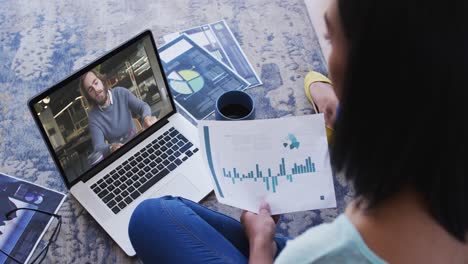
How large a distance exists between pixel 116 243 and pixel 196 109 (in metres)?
0.35

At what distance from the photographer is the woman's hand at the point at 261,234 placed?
0.81m

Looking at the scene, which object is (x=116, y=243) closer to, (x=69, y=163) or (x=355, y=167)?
(x=69, y=163)

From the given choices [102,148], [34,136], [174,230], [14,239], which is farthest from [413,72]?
[34,136]

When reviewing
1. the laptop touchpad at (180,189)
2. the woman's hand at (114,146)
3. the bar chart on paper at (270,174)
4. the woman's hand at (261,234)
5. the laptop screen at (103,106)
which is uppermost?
the laptop screen at (103,106)

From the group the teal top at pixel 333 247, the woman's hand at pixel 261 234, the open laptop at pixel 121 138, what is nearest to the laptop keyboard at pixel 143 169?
the open laptop at pixel 121 138

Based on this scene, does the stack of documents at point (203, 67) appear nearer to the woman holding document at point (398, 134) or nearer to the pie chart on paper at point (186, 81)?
the pie chart on paper at point (186, 81)

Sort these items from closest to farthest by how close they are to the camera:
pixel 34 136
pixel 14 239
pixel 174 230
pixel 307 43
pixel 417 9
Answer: pixel 417 9
pixel 174 230
pixel 14 239
pixel 34 136
pixel 307 43

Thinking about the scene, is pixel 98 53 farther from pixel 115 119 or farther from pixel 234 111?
pixel 234 111

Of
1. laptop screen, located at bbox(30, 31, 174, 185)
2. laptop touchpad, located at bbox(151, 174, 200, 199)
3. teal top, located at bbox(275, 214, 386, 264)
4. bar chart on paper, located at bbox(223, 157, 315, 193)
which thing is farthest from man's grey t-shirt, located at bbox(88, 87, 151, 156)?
teal top, located at bbox(275, 214, 386, 264)

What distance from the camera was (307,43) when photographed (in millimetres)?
1300

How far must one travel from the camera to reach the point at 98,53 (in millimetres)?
1293

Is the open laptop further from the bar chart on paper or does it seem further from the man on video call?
the bar chart on paper

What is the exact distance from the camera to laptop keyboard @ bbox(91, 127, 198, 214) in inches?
38.4

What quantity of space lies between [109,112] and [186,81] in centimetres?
27
